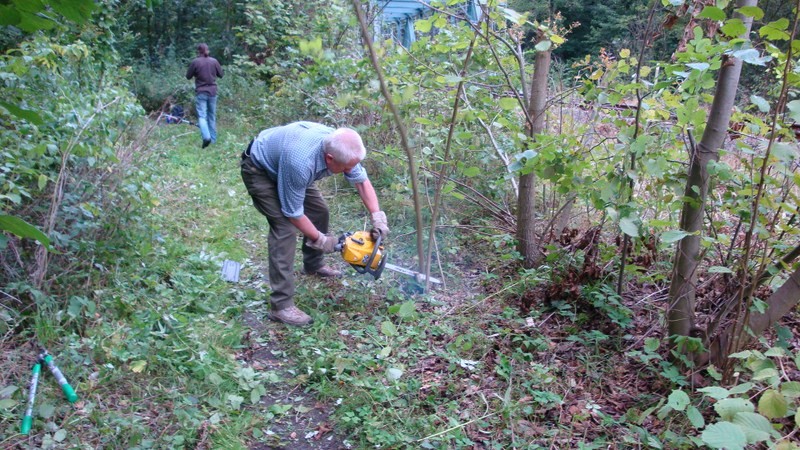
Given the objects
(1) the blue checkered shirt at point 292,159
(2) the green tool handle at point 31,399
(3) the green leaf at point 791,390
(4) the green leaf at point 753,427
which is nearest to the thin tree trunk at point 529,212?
(1) the blue checkered shirt at point 292,159

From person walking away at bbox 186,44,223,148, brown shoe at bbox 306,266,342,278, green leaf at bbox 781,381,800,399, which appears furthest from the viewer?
person walking away at bbox 186,44,223,148

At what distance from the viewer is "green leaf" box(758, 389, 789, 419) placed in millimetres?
2146

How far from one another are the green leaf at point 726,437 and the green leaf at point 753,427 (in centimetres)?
4

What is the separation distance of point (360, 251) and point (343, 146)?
2.50 ft

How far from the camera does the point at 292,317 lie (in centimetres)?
423

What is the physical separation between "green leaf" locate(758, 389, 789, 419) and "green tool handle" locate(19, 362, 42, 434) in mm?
3266

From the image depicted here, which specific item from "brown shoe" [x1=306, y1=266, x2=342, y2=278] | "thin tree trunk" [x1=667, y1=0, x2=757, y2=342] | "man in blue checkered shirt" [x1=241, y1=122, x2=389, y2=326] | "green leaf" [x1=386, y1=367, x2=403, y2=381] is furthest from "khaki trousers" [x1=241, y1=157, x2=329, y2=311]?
"thin tree trunk" [x1=667, y1=0, x2=757, y2=342]

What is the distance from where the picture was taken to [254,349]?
3.94 metres

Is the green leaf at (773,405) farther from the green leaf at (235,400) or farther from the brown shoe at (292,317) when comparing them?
the brown shoe at (292,317)

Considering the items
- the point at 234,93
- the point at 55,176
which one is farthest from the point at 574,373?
the point at 234,93

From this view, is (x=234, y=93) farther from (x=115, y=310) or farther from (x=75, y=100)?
(x=115, y=310)

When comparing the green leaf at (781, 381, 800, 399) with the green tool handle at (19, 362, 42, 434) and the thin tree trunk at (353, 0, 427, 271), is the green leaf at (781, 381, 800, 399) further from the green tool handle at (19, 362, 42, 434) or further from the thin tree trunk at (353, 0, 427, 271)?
the green tool handle at (19, 362, 42, 434)

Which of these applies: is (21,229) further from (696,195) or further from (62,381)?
(696,195)

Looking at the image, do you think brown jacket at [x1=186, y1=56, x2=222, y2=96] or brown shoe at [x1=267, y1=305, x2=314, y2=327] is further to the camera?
brown jacket at [x1=186, y1=56, x2=222, y2=96]
